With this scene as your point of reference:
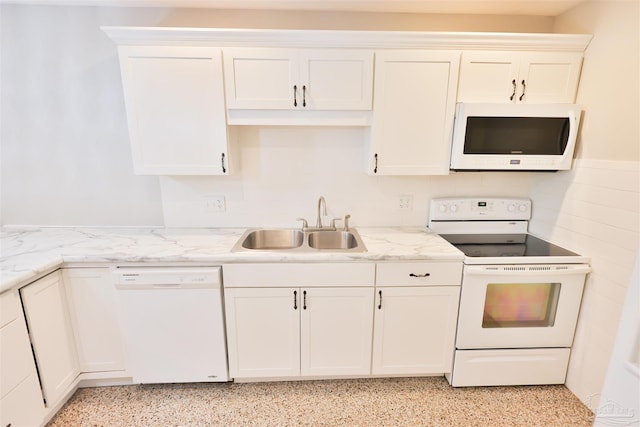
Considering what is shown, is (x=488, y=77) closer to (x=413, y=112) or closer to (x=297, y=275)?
(x=413, y=112)

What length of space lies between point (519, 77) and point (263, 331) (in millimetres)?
2173

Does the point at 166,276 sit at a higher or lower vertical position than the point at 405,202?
lower

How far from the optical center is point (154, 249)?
1.86 m

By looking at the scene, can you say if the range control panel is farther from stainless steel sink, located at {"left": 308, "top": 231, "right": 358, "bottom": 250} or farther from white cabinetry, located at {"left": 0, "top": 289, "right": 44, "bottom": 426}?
white cabinetry, located at {"left": 0, "top": 289, "right": 44, "bottom": 426}

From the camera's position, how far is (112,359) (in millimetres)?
1918

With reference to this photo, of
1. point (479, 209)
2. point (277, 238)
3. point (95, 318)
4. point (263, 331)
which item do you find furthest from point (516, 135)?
point (95, 318)

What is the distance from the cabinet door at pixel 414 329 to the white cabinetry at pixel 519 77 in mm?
1201

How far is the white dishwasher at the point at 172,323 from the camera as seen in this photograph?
5.81ft

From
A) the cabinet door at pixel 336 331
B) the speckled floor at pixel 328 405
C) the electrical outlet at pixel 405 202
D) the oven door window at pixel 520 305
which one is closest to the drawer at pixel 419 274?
the cabinet door at pixel 336 331

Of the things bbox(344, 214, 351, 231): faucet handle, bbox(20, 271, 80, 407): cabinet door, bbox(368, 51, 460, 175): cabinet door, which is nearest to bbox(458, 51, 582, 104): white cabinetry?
bbox(368, 51, 460, 175): cabinet door

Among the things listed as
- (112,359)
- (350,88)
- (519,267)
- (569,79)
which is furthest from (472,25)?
(112,359)

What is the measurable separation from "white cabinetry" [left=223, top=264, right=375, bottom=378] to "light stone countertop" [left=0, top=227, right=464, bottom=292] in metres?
0.07

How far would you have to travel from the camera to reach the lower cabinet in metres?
1.85

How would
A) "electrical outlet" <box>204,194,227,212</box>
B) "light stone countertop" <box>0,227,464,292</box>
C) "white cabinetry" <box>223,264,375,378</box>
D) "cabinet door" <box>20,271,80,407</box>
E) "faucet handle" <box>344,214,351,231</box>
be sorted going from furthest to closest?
"electrical outlet" <box>204,194,227,212</box> < "faucet handle" <box>344,214,351,231</box> < "white cabinetry" <box>223,264,375,378</box> < "light stone countertop" <box>0,227,464,292</box> < "cabinet door" <box>20,271,80,407</box>
